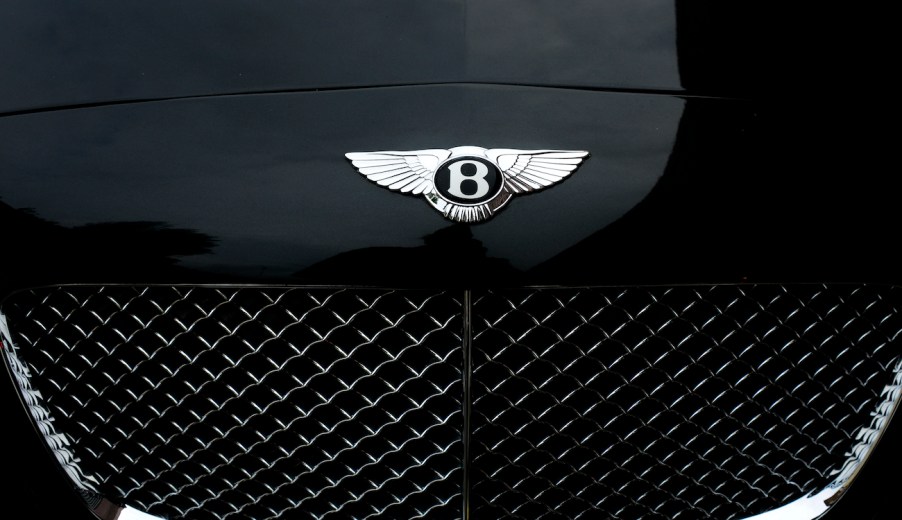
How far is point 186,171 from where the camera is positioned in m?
1.39

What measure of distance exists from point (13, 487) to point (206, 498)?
0.37 metres

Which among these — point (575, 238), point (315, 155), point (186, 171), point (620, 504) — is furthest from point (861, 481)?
point (186, 171)

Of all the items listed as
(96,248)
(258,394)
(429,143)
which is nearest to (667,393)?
(429,143)

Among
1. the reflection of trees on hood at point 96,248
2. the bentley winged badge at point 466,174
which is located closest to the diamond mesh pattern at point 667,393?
the bentley winged badge at point 466,174

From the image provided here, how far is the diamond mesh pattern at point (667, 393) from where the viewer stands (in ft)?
4.68

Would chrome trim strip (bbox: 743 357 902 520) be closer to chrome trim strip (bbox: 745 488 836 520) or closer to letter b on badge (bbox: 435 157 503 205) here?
chrome trim strip (bbox: 745 488 836 520)

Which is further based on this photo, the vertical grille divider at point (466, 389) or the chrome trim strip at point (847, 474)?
the chrome trim strip at point (847, 474)

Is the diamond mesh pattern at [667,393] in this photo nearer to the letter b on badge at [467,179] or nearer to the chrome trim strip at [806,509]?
the chrome trim strip at [806,509]

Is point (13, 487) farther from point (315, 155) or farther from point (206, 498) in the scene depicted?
point (315, 155)

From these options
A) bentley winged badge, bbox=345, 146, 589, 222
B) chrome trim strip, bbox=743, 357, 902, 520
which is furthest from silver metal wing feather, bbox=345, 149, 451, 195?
chrome trim strip, bbox=743, 357, 902, 520

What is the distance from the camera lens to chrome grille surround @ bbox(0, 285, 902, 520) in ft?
4.67

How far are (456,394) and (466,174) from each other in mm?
389

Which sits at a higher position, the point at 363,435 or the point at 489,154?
the point at 489,154

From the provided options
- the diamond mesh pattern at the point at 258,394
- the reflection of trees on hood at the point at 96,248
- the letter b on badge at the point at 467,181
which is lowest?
the diamond mesh pattern at the point at 258,394
